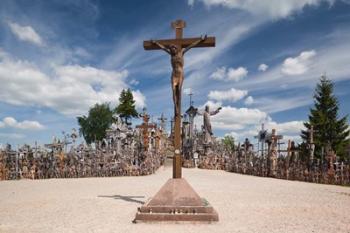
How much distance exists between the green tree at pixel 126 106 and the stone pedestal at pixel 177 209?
160 ft

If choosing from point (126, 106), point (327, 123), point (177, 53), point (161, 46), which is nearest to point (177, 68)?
point (177, 53)

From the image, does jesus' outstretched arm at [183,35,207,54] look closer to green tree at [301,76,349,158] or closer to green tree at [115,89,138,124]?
green tree at [301,76,349,158]

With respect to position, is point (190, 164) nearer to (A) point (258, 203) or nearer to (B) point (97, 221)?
(A) point (258, 203)

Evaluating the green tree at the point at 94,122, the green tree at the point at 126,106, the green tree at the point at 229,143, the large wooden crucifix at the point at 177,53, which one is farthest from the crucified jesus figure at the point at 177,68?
the green tree at the point at 94,122

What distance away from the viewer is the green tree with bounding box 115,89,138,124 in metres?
55.7

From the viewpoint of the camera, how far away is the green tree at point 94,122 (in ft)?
214

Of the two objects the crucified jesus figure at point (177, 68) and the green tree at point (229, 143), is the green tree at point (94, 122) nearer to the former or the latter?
the green tree at point (229, 143)

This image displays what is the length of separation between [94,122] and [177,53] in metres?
60.4

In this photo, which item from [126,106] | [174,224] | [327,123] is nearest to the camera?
[174,224]

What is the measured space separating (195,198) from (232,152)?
2149 centimetres

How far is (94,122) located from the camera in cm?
6638

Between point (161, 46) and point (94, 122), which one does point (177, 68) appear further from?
point (94, 122)

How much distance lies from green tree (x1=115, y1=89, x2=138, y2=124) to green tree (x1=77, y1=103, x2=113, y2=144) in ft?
33.3

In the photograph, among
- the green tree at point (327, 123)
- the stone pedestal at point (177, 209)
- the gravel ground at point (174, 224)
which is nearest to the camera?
the gravel ground at point (174, 224)
